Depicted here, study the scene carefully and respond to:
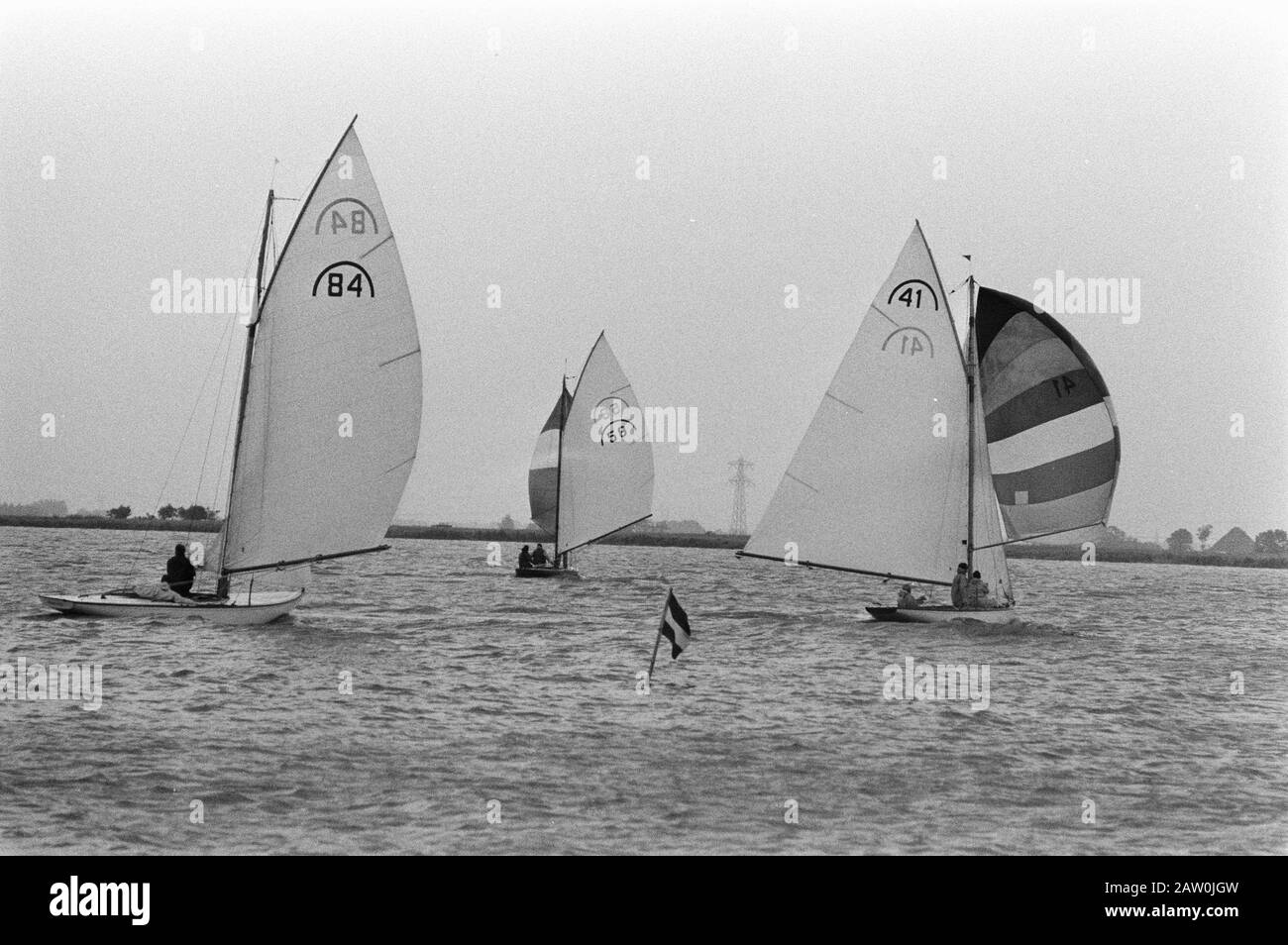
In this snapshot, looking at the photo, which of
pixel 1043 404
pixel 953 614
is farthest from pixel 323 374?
pixel 1043 404

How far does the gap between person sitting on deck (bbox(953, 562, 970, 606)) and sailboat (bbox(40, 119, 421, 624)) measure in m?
15.6

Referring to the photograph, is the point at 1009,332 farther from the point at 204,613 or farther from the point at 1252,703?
the point at 204,613

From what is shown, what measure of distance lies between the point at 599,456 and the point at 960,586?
34802mm

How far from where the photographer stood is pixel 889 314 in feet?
123

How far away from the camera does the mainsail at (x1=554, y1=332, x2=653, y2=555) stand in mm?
68062

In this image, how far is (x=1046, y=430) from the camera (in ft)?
122

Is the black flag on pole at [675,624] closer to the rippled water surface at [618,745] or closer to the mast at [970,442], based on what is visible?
the rippled water surface at [618,745]

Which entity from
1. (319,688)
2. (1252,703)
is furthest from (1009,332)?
(319,688)


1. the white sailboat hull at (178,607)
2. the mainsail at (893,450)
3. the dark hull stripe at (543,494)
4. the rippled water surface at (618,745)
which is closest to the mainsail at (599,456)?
the dark hull stripe at (543,494)

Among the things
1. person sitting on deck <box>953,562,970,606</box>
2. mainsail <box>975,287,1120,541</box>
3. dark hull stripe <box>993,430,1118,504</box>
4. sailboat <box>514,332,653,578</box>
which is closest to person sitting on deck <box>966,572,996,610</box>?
person sitting on deck <box>953,562,970,606</box>

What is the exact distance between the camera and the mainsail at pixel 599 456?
223 feet

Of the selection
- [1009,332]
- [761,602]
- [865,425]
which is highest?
[1009,332]

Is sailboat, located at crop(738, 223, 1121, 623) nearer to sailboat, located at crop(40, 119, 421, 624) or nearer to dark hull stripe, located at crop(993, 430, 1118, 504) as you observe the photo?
dark hull stripe, located at crop(993, 430, 1118, 504)
